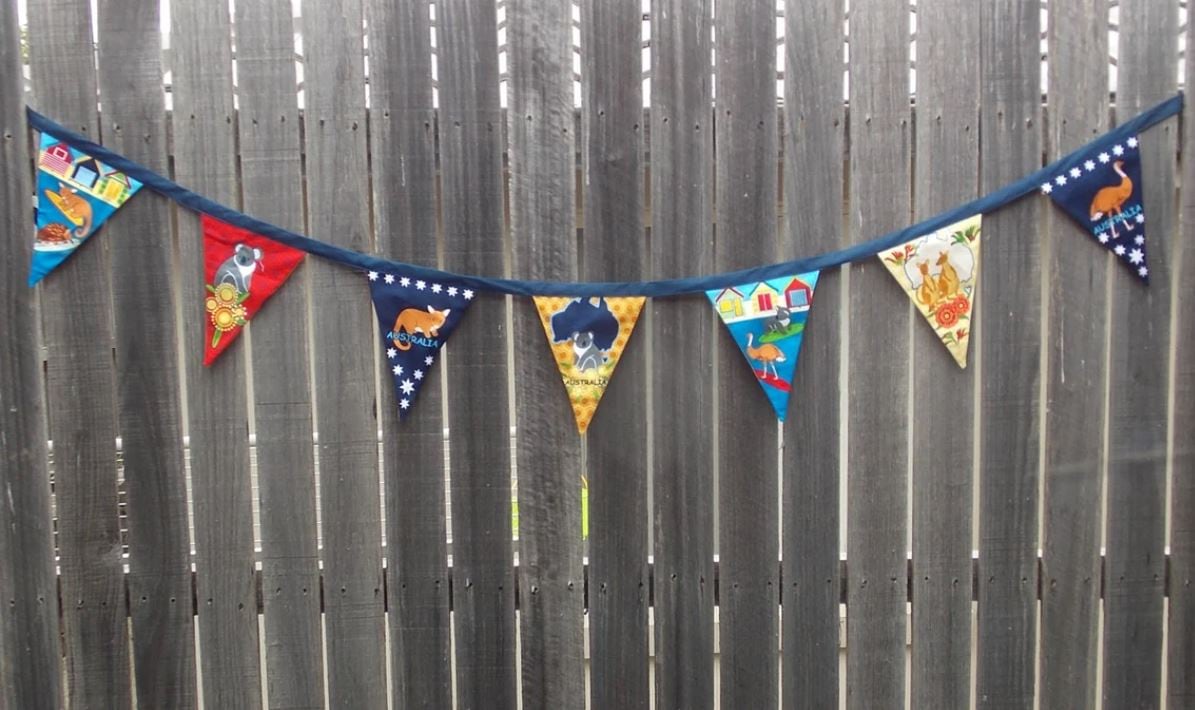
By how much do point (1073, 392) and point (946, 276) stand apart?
19.8 inches

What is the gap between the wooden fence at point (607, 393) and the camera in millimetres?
2668

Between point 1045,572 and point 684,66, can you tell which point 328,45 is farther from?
point 1045,572

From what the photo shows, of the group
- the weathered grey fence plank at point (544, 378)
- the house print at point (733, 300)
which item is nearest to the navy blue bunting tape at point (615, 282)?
the house print at point (733, 300)

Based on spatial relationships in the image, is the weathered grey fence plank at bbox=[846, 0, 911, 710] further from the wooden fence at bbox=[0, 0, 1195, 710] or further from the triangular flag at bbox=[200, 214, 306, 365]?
the triangular flag at bbox=[200, 214, 306, 365]

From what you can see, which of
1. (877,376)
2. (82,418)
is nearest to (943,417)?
(877,376)

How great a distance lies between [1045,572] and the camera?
2.84m

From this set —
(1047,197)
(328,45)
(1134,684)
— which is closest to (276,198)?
(328,45)

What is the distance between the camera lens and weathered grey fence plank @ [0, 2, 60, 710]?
2.65 metres

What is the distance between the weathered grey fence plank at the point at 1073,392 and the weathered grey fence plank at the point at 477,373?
4.88 ft

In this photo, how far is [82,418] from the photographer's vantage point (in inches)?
106

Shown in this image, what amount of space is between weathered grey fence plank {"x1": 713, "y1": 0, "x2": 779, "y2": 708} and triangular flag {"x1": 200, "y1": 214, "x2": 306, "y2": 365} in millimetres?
1190

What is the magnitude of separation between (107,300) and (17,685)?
1.11 meters

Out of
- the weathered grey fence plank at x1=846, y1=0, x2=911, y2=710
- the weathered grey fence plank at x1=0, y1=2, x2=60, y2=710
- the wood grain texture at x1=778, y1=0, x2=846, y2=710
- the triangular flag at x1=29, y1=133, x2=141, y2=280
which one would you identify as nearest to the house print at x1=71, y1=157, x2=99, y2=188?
the triangular flag at x1=29, y1=133, x2=141, y2=280

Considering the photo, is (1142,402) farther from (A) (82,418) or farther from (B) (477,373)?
(A) (82,418)
